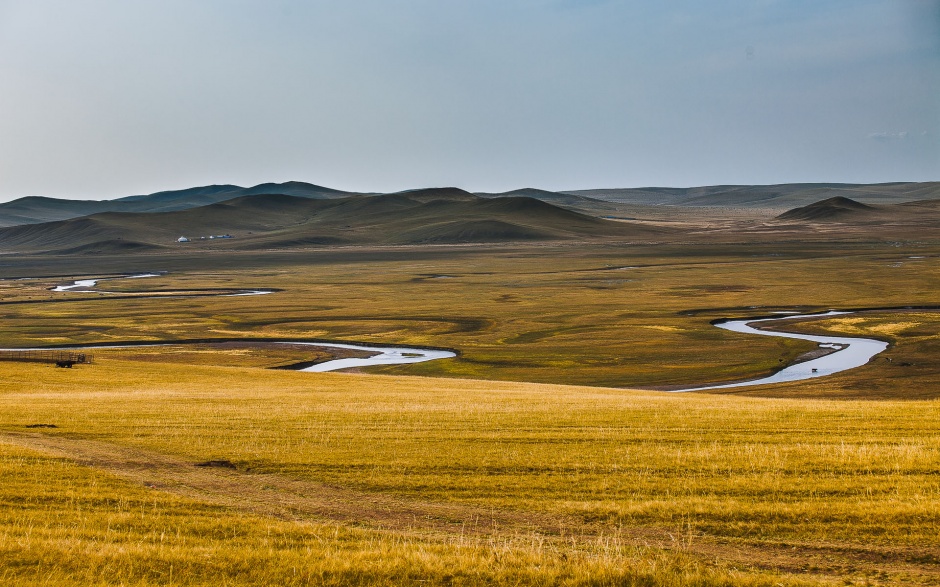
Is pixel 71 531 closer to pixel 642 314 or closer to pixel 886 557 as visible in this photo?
pixel 886 557

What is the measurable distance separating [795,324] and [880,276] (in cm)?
6147

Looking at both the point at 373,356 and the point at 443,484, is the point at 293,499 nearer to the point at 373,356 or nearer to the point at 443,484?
the point at 443,484

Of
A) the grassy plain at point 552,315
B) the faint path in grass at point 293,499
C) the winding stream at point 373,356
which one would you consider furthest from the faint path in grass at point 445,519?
the winding stream at point 373,356

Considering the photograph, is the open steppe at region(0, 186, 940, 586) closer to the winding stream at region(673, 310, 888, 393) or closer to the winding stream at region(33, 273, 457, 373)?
the winding stream at region(673, 310, 888, 393)

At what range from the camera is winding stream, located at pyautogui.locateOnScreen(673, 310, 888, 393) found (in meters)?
68.4

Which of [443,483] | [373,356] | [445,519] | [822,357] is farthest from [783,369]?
[445,519]

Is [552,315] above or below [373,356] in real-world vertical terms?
above

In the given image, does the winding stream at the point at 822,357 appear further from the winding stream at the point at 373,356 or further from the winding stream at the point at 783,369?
the winding stream at the point at 373,356

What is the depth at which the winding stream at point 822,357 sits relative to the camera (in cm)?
6838

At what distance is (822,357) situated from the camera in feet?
256

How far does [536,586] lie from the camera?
555 inches

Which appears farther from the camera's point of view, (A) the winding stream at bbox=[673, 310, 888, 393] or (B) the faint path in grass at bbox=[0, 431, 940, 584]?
(A) the winding stream at bbox=[673, 310, 888, 393]

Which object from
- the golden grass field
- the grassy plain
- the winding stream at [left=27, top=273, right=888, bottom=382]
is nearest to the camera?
the golden grass field

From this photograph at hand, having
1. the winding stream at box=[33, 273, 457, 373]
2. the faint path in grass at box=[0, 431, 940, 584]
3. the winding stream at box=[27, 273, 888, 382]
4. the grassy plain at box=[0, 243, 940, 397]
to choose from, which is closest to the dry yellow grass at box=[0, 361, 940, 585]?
the faint path in grass at box=[0, 431, 940, 584]
